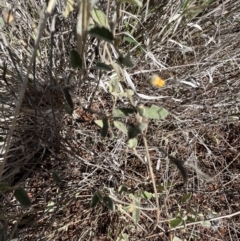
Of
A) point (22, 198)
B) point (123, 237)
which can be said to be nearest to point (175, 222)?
point (123, 237)

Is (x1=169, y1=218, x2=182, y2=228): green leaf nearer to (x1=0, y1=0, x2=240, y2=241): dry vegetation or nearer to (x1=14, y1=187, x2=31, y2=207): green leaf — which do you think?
(x1=0, y1=0, x2=240, y2=241): dry vegetation

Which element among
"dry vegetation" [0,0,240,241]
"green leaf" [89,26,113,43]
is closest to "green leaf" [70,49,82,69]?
"green leaf" [89,26,113,43]

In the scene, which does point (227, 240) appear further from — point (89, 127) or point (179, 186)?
point (89, 127)

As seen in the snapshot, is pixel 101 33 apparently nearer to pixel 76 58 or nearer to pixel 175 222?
pixel 76 58

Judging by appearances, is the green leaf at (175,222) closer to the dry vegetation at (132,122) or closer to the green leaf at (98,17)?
the dry vegetation at (132,122)

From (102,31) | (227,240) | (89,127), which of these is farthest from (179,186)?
(102,31)

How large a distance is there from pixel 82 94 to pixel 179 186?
46 cm

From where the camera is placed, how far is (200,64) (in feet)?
4.29

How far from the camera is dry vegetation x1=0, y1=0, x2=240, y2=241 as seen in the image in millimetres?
1233

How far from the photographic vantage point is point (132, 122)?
4.15 feet

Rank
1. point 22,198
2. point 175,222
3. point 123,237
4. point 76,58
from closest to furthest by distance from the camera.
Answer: point 76,58
point 22,198
point 175,222
point 123,237

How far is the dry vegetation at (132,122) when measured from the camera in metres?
1.23

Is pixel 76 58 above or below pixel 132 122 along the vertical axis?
above

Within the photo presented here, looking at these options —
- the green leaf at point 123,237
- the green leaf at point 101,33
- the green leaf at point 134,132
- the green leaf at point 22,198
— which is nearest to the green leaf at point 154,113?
the green leaf at point 134,132
